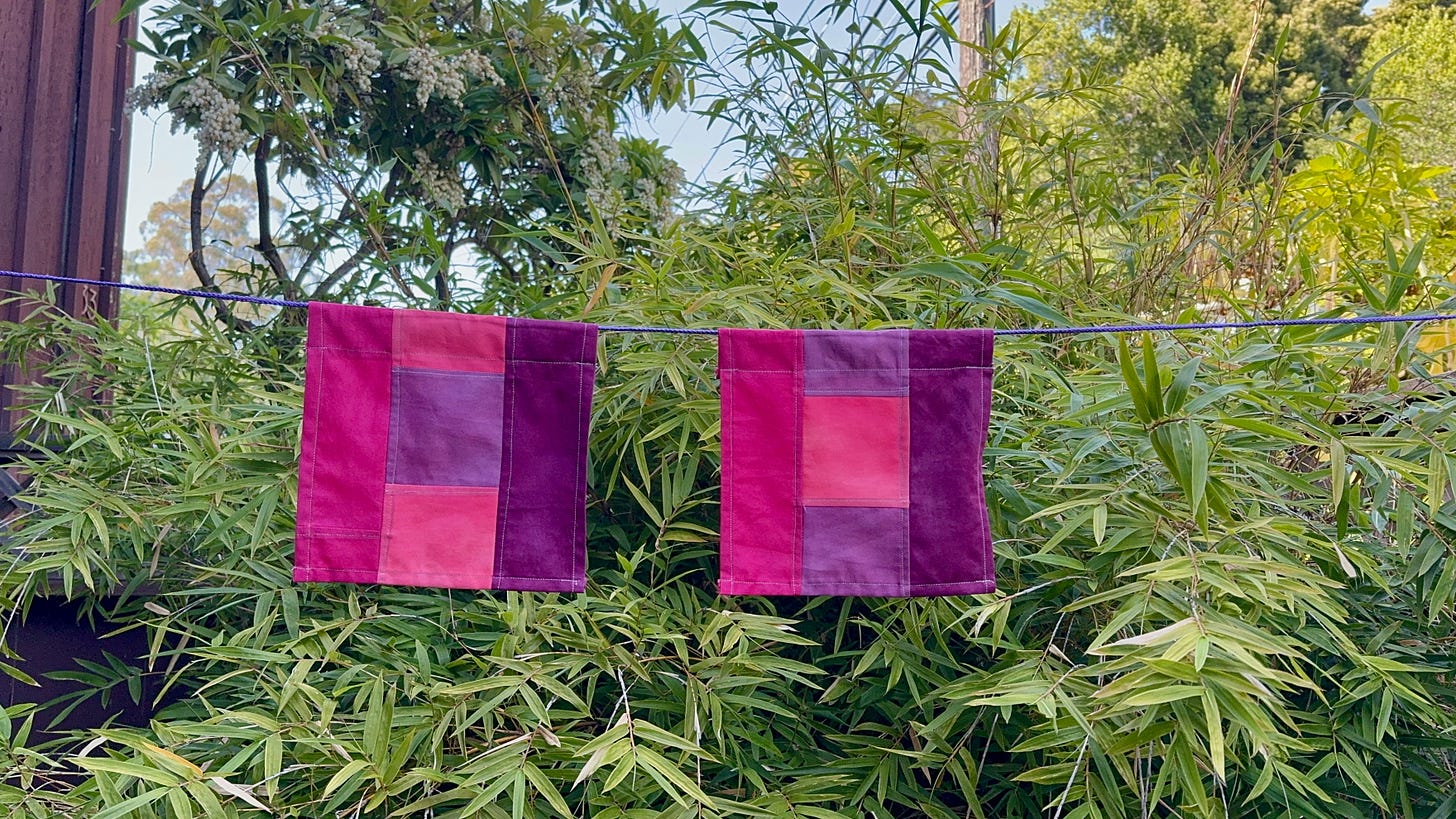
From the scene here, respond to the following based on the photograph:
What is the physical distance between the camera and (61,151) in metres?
2.61

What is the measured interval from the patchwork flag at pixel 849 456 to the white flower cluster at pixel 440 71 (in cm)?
158

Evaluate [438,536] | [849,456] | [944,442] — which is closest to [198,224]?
[438,536]

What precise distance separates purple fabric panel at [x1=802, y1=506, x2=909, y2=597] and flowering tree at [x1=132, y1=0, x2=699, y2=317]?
119 cm

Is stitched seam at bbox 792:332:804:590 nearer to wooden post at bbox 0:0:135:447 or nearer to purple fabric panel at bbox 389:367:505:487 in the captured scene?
purple fabric panel at bbox 389:367:505:487

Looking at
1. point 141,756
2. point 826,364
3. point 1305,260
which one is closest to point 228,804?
point 141,756

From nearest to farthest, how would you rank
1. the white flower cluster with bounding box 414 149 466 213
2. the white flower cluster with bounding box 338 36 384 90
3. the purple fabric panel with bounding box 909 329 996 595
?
the purple fabric panel with bounding box 909 329 996 595, the white flower cluster with bounding box 338 36 384 90, the white flower cluster with bounding box 414 149 466 213

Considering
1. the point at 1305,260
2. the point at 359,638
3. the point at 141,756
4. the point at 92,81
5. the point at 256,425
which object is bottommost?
the point at 141,756

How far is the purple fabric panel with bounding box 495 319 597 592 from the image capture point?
1.49 meters

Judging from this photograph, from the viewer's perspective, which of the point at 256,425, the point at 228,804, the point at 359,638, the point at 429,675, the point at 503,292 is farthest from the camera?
the point at 503,292

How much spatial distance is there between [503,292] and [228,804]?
141 centimetres

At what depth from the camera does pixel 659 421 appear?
1723 millimetres

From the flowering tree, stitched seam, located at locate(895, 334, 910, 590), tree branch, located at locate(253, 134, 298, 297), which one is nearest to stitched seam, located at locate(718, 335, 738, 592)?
stitched seam, located at locate(895, 334, 910, 590)

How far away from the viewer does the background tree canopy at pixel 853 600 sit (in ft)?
4.34

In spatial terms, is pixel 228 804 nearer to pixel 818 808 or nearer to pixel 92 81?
pixel 818 808
